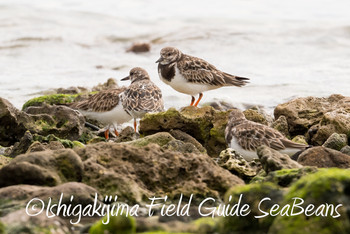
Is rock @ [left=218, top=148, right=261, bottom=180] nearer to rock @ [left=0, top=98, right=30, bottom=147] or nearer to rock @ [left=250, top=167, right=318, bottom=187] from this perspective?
rock @ [left=250, top=167, right=318, bottom=187]

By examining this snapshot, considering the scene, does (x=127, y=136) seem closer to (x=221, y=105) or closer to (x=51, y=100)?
(x=51, y=100)

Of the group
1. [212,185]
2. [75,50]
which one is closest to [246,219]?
[212,185]

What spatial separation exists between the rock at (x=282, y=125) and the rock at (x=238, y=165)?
1.68 meters

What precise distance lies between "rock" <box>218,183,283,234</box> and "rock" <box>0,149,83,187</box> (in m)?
1.28

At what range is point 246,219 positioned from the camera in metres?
3.85

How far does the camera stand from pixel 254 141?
634 cm

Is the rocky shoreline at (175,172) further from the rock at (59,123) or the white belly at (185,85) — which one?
the white belly at (185,85)

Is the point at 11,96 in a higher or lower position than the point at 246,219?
lower

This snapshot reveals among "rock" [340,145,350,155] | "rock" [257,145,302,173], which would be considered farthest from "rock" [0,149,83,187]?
"rock" [340,145,350,155]

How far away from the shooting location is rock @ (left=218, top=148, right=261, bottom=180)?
5.59 m

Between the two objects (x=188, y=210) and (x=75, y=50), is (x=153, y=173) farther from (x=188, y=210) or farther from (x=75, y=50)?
(x=75, y=50)

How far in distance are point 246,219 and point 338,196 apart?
1.88ft

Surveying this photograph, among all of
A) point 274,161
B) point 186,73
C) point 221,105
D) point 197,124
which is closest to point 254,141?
point 197,124

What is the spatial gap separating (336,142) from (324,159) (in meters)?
1.13
